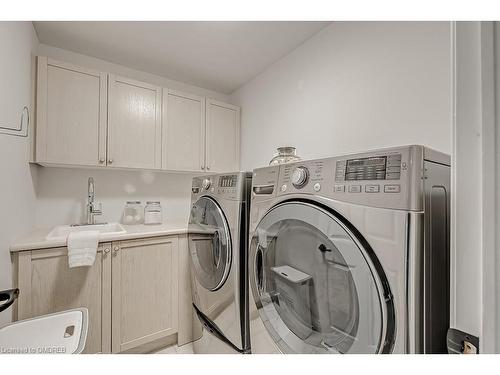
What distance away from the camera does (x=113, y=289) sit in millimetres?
1466

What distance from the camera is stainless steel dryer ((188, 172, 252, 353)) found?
1.19 m

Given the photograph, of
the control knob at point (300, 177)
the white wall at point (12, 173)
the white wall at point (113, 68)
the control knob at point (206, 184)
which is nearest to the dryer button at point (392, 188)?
the control knob at point (300, 177)

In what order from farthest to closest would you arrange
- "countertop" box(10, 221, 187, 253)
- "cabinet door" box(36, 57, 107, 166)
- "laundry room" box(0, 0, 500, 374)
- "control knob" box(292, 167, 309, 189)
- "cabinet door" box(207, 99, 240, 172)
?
"cabinet door" box(207, 99, 240, 172), "cabinet door" box(36, 57, 107, 166), "countertop" box(10, 221, 187, 253), "control knob" box(292, 167, 309, 189), "laundry room" box(0, 0, 500, 374)

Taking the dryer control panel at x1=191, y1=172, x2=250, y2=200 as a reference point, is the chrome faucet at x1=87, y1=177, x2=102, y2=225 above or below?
below

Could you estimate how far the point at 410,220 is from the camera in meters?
0.57

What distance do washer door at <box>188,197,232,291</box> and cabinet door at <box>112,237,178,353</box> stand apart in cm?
23

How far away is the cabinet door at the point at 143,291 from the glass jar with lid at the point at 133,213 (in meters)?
0.66

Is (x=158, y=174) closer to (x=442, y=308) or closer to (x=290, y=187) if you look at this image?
(x=290, y=187)

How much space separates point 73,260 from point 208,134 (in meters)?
1.50

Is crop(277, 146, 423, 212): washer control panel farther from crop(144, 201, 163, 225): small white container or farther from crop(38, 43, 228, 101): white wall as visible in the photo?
crop(38, 43, 228, 101): white wall

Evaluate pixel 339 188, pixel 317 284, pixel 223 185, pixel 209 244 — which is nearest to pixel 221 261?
pixel 209 244

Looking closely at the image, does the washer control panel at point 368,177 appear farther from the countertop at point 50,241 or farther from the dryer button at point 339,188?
the countertop at point 50,241

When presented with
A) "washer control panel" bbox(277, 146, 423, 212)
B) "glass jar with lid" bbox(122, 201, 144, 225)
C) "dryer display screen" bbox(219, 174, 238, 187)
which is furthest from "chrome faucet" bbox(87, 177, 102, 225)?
"washer control panel" bbox(277, 146, 423, 212)

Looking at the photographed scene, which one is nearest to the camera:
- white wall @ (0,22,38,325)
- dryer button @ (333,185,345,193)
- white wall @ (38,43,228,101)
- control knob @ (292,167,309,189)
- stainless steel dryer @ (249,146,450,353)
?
stainless steel dryer @ (249,146,450,353)
